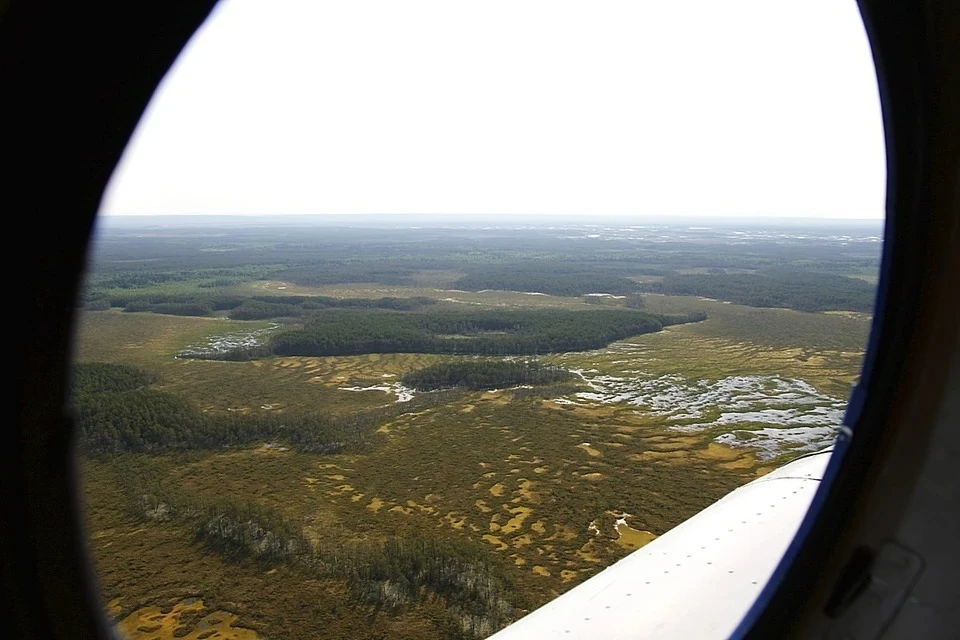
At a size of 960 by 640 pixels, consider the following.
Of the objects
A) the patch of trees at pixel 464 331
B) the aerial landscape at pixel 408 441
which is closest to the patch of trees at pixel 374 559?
the aerial landscape at pixel 408 441

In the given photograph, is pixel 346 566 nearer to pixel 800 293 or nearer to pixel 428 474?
pixel 428 474

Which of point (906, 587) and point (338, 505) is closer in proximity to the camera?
point (906, 587)

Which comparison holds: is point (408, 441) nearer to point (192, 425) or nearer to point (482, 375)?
point (192, 425)

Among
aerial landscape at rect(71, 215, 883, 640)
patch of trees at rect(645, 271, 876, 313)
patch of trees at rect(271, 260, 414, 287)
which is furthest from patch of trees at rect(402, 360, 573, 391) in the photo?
patch of trees at rect(271, 260, 414, 287)

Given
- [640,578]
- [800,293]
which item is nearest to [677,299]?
[800,293]

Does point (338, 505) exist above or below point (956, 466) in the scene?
below

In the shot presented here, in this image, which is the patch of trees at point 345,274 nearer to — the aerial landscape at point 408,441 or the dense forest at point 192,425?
the aerial landscape at point 408,441

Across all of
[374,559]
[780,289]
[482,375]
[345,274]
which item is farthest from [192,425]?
[780,289]
